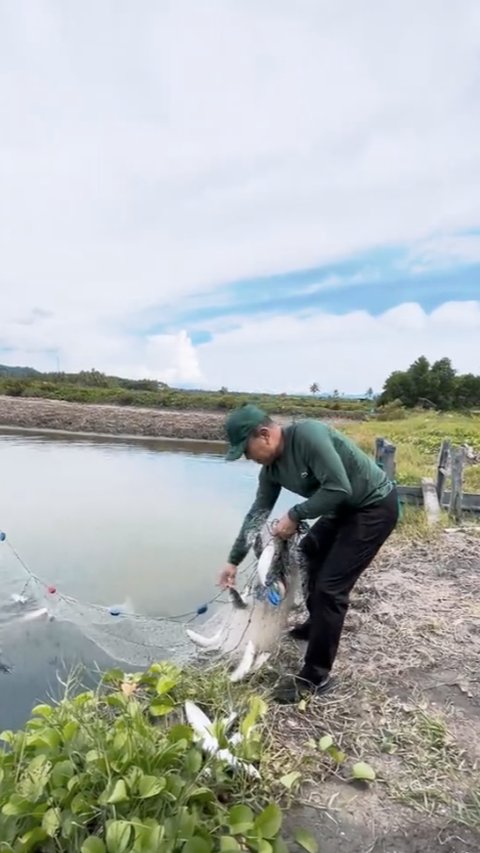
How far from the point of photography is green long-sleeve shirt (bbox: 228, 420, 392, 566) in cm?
230

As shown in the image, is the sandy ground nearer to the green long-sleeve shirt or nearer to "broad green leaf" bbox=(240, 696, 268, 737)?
"broad green leaf" bbox=(240, 696, 268, 737)

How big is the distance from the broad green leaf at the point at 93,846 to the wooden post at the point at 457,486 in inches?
218

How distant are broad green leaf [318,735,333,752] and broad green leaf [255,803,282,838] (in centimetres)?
47

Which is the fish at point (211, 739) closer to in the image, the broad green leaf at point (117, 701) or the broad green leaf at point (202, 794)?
the broad green leaf at point (202, 794)

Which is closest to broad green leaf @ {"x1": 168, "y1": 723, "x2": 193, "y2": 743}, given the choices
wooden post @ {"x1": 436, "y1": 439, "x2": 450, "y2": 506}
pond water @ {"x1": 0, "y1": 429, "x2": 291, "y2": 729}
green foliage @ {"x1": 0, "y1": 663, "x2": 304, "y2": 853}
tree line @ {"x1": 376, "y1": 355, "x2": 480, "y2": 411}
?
green foliage @ {"x1": 0, "y1": 663, "x2": 304, "y2": 853}

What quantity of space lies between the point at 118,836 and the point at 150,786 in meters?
0.18

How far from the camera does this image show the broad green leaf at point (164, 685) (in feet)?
8.14

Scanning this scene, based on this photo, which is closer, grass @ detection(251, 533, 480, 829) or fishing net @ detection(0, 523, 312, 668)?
grass @ detection(251, 533, 480, 829)

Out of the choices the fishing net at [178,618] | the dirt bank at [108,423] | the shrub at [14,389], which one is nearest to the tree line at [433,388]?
the dirt bank at [108,423]

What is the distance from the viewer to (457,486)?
6438mm

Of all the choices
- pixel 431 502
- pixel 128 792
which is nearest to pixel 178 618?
pixel 128 792

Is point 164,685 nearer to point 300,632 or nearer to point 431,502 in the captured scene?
point 300,632

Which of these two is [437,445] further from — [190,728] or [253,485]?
[190,728]

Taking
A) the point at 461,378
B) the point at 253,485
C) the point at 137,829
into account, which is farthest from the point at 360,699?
the point at 461,378
